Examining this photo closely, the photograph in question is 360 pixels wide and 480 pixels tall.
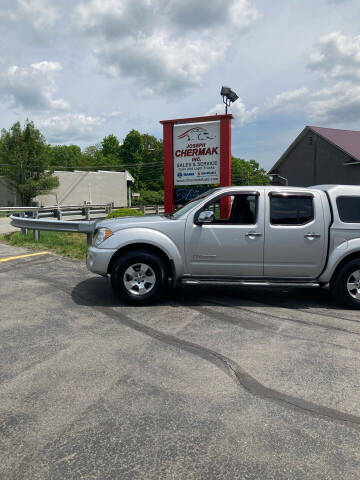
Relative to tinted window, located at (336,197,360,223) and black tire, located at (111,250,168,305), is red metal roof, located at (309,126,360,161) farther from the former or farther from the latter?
black tire, located at (111,250,168,305)

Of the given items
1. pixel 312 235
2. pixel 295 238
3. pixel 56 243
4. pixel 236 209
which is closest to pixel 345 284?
pixel 312 235

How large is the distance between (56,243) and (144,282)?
6.52m

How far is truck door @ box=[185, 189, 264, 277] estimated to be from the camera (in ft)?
19.5

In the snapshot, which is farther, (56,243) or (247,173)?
(247,173)

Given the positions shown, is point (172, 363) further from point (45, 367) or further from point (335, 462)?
point (335, 462)

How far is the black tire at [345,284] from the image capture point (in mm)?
5906

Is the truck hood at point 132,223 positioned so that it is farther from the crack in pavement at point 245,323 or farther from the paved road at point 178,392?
the crack in pavement at point 245,323

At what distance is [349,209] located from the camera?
6.04 meters

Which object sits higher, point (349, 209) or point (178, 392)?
point (349, 209)

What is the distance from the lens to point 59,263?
929 cm

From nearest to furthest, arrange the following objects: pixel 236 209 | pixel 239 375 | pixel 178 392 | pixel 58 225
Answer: pixel 178 392
pixel 239 375
pixel 236 209
pixel 58 225

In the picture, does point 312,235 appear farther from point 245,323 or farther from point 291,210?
point 245,323

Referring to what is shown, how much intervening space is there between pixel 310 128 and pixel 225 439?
35.2m

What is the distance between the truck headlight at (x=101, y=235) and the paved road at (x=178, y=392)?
3.20 ft
